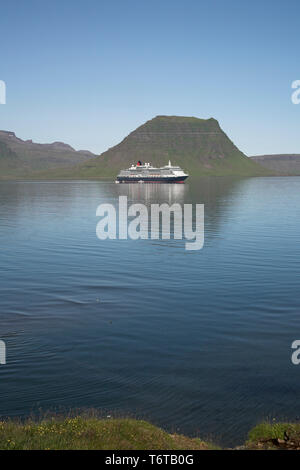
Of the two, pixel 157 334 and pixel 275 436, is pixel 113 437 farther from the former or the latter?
pixel 157 334

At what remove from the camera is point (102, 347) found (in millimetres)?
20203

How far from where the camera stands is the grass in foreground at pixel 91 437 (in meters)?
11.5

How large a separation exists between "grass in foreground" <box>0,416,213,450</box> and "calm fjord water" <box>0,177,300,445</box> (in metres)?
1.80

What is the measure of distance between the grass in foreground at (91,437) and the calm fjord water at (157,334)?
1.80 meters

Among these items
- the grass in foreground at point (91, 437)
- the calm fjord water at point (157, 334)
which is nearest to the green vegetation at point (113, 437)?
the grass in foreground at point (91, 437)

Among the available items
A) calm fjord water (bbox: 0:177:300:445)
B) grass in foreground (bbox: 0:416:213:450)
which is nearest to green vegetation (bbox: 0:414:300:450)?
grass in foreground (bbox: 0:416:213:450)

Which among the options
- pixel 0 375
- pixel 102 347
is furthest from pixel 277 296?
pixel 0 375

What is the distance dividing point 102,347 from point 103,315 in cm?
452

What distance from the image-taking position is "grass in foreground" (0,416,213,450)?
37.6 feet

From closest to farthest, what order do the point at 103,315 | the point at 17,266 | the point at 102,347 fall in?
the point at 102,347 < the point at 103,315 < the point at 17,266

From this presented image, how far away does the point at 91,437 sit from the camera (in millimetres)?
11930

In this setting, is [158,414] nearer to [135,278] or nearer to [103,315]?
[103,315]

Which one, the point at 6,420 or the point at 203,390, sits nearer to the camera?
the point at 6,420

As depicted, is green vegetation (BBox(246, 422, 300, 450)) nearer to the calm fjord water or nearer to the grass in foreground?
the calm fjord water
